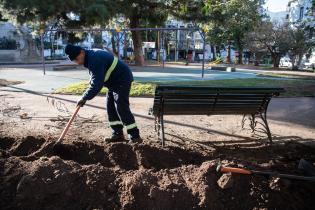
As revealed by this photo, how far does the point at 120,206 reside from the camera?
335 centimetres

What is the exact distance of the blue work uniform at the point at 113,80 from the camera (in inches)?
199

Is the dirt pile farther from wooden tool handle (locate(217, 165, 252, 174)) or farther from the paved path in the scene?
the paved path

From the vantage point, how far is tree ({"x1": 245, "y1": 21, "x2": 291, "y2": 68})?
109 feet

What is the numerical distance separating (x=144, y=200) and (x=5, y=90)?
9.89 metres

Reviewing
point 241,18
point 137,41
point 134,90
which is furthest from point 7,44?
point 134,90

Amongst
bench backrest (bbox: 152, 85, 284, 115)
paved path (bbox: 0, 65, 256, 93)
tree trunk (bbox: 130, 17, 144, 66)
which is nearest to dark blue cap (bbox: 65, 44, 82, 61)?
bench backrest (bbox: 152, 85, 284, 115)

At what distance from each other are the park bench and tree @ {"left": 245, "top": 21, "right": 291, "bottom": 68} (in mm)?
29529

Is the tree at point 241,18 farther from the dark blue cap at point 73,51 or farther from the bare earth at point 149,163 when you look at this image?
the dark blue cap at point 73,51

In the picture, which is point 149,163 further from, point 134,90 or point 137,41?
point 137,41

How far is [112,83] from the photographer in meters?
5.46

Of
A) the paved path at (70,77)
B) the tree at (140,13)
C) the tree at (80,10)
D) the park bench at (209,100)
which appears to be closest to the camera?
the park bench at (209,100)

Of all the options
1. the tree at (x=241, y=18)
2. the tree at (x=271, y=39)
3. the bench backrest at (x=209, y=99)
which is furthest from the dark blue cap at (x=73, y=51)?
the tree at (x=271, y=39)

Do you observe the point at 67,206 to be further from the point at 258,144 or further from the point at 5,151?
the point at 258,144

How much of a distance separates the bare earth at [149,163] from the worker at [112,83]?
342 mm
